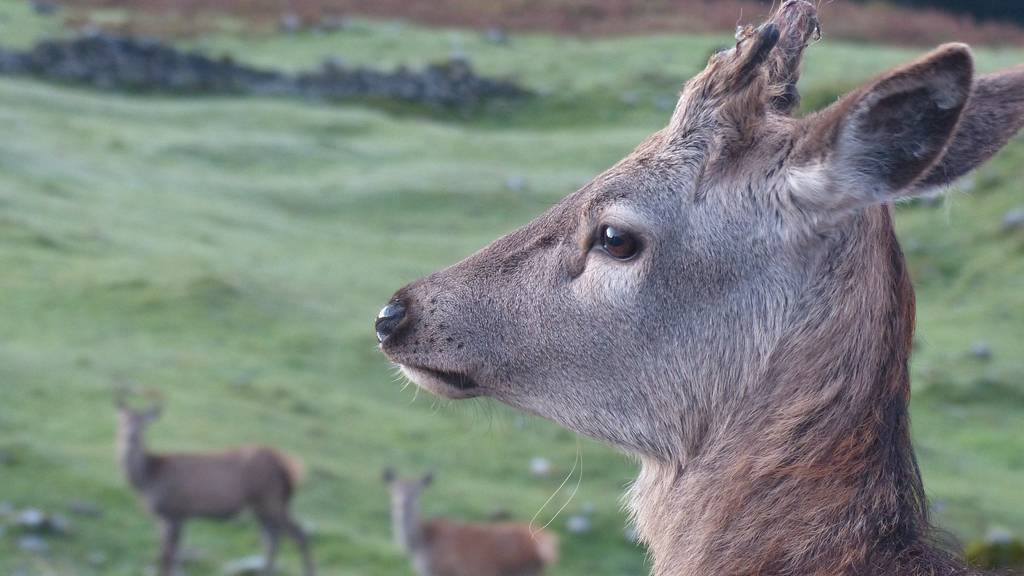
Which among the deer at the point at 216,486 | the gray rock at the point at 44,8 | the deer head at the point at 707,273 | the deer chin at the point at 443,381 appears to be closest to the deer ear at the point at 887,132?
the deer head at the point at 707,273

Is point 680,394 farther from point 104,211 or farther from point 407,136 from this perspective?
point 407,136

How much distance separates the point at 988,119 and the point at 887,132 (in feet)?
1.67

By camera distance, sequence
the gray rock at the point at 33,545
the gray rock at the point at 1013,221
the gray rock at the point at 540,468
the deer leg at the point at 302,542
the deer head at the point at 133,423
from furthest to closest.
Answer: the gray rock at the point at 1013,221, the gray rock at the point at 540,468, the deer head at the point at 133,423, the deer leg at the point at 302,542, the gray rock at the point at 33,545

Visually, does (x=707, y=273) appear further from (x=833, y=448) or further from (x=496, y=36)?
(x=496, y=36)

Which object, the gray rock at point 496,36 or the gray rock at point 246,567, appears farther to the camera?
the gray rock at point 496,36

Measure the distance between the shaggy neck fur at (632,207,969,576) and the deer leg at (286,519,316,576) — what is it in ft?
24.7

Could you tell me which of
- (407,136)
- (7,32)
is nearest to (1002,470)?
(407,136)

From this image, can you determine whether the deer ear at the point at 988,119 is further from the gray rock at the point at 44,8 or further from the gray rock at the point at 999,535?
the gray rock at the point at 44,8

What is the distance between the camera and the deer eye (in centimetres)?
391

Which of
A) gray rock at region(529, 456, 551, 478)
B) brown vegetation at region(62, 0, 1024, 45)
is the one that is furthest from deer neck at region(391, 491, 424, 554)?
brown vegetation at region(62, 0, 1024, 45)

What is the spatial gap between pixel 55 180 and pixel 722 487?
64.1 feet

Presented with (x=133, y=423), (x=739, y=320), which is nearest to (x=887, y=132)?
(x=739, y=320)

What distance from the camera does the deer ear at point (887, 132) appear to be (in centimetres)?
312

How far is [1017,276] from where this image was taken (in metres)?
19.1
